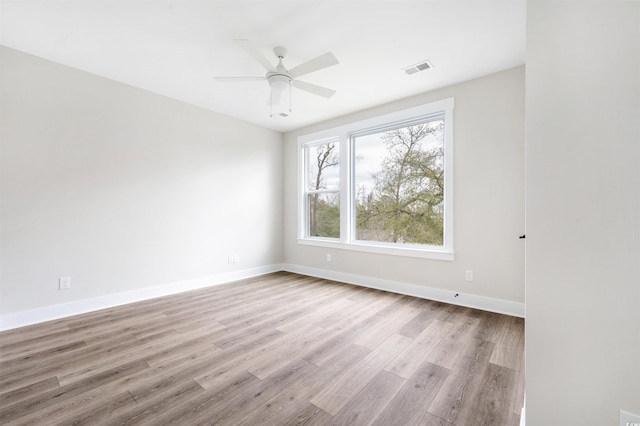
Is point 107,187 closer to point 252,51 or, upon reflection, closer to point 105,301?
point 105,301

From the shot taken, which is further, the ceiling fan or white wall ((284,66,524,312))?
white wall ((284,66,524,312))

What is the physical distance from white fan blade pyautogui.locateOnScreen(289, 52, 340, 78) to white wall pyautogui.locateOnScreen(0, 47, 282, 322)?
2183 millimetres

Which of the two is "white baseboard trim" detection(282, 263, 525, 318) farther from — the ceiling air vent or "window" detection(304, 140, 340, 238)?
the ceiling air vent

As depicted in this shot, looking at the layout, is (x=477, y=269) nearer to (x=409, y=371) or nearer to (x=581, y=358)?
(x=409, y=371)

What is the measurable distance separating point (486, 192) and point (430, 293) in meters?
1.37

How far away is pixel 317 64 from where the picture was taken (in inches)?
87.4

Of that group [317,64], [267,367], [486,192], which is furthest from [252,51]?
[486,192]

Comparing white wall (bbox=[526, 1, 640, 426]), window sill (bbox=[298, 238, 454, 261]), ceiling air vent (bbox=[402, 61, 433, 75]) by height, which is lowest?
window sill (bbox=[298, 238, 454, 261])

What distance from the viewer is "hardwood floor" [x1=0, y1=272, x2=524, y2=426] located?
4.78 feet

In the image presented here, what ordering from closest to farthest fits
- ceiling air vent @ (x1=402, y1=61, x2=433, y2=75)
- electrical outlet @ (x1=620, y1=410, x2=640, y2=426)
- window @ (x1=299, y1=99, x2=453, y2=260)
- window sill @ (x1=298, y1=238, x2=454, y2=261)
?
electrical outlet @ (x1=620, y1=410, x2=640, y2=426)
ceiling air vent @ (x1=402, y1=61, x2=433, y2=75)
window sill @ (x1=298, y1=238, x2=454, y2=261)
window @ (x1=299, y1=99, x2=453, y2=260)

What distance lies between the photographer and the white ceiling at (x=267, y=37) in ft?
6.61

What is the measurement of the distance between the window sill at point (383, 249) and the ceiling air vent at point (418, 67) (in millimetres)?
2084

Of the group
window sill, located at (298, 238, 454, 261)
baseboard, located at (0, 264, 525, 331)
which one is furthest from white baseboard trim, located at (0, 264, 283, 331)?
window sill, located at (298, 238, 454, 261)

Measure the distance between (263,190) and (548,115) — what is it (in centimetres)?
423
